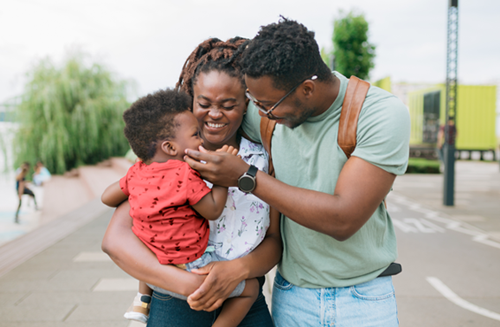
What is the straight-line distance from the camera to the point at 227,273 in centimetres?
142

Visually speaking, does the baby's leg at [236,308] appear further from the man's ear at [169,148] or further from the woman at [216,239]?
the man's ear at [169,148]

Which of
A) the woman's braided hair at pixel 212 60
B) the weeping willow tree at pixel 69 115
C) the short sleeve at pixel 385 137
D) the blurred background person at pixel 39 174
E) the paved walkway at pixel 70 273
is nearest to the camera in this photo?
the short sleeve at pixel 385 137

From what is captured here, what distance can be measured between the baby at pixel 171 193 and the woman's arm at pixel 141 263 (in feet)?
0.09

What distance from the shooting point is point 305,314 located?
59.2 inches

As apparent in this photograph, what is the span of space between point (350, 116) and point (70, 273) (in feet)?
14.7

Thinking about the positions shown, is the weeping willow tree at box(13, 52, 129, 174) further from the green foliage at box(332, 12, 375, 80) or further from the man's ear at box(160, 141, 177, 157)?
the man's ear at box(160, 141, 177, 157)

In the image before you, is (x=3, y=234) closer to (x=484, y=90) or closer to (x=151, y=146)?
(x=151, y=146)

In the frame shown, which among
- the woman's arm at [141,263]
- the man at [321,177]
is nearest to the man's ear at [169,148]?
the man at [321,177]

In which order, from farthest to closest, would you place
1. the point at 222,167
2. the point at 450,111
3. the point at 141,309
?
the point at 450,111 → the point at 141,309 → the point at 222,167

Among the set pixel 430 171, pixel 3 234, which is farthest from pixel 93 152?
pixel 430 171

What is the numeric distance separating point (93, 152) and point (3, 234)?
23.1 feet

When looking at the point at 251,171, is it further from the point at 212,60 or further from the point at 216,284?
the point at 212,60

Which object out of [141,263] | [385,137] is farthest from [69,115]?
[385,137]

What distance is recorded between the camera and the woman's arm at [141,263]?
1411mm
